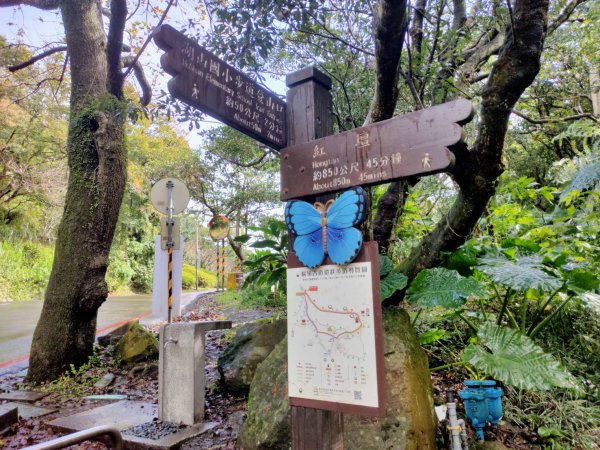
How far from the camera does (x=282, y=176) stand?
2287 millimetres

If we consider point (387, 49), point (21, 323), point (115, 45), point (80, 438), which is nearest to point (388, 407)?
point (80, 438)

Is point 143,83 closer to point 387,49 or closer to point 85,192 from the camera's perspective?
point 85,192

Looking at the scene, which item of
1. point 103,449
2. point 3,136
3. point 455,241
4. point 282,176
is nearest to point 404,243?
point 455,241

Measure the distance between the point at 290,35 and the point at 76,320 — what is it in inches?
187

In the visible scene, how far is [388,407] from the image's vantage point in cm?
244

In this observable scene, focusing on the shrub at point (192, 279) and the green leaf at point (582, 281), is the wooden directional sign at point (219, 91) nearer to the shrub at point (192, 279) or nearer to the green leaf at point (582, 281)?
the green leaf at point (582, 281)

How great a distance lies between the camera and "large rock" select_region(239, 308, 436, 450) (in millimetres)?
2367

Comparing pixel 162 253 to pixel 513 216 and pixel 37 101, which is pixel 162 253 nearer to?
pixel 513 216

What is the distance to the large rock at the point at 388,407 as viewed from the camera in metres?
2.37

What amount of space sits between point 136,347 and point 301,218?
438 cm

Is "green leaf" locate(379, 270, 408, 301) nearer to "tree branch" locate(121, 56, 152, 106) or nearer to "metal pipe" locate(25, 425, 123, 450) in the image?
"metal pipe" locate(25, 425, 123, 450)

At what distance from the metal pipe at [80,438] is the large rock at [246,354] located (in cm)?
249

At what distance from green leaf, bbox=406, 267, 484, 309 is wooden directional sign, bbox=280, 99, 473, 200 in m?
1.23

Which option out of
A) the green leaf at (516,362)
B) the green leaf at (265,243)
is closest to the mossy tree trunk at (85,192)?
the green leaf at (265,243)
